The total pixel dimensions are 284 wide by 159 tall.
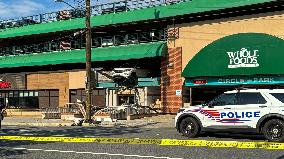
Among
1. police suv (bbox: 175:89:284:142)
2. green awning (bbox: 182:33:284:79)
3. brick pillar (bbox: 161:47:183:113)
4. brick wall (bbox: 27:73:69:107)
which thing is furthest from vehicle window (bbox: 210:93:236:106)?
brick wall (bbox: 27:73:69:107)

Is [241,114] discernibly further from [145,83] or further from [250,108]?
[145,83]

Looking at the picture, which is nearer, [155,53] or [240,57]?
[240,57]

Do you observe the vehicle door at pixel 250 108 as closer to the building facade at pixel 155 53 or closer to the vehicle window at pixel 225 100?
the vehicle window at pixel 225 100

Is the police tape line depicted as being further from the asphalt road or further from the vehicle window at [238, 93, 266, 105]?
the vehicle window at [238, 93, 266, 105]

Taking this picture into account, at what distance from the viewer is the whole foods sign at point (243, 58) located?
2583 cm

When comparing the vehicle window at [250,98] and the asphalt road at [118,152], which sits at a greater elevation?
the vehicle window at [250,98]

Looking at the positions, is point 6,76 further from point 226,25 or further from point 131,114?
point 226,25

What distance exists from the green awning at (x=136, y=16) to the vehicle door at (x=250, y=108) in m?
13.5

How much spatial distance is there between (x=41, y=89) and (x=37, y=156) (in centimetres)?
2829

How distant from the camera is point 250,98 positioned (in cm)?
1477

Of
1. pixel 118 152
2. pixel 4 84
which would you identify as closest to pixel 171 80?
pixel 4 84

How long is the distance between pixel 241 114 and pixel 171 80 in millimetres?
16364

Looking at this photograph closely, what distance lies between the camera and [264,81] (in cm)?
2578

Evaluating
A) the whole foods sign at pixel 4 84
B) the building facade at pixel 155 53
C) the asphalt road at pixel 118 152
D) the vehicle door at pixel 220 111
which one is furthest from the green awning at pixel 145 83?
the asphalt road at pixel 118 152
